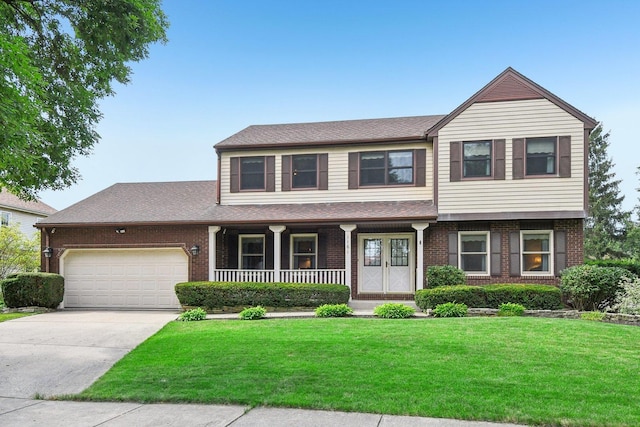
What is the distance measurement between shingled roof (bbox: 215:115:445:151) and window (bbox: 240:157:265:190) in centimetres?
59

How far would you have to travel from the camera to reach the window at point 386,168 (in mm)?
16438

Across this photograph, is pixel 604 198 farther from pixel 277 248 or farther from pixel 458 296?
pixel 277 248

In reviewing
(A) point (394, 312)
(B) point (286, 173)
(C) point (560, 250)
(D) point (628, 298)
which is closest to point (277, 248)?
(B) point (286, 173)

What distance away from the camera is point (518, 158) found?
1509 centimetres

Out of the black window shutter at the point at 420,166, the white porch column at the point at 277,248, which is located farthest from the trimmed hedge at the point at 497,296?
the white porch column at the point at 277,248

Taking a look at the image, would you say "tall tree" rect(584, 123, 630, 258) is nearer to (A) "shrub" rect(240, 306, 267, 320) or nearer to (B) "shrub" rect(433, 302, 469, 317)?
(B) "shrub" rect(433, 302, 469, 317)

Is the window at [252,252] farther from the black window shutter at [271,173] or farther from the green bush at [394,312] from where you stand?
the green bush at [394,312]

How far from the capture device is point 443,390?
20.2 feet

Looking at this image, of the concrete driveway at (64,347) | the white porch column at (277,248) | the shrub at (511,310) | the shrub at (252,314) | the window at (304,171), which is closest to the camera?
the concrete driveway at (64,347)

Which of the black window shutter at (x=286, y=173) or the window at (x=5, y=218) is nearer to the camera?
the black window shutter at (x=286, y=173)

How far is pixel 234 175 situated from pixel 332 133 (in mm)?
3906

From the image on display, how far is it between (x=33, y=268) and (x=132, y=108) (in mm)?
10456

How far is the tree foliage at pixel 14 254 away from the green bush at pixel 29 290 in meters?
9.09

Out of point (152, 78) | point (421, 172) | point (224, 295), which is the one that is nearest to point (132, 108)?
point (152, 78)
